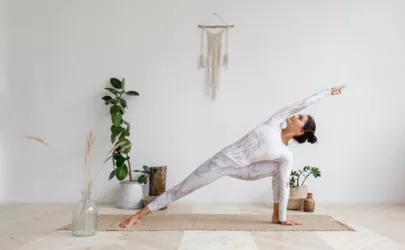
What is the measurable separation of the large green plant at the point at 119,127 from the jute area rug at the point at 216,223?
55cm

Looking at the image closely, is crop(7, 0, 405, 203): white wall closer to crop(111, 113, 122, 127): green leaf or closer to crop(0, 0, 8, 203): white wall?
crop(0, 0, 8, 203): white wall

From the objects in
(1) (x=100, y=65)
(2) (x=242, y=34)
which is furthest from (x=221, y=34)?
(1) (x=100, y=65)

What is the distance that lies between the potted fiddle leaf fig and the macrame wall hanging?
785 mm

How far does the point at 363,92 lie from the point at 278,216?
6.33ft

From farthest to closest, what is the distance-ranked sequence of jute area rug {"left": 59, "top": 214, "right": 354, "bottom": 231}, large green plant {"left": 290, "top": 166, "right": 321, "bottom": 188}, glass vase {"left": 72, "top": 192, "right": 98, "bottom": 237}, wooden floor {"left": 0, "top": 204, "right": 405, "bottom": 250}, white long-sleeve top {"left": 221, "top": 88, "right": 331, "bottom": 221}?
large green plant {"left": 290, "top": 166, "right": 321, "bottom": 188}
white long-sleeve top {"left": 221, "top": 88, "right": 331, "bottom": 221}
jute area rug {"left": 59, "top": 214, "right": 354, "bottom": 231}
glass vase {"left": 72, "top": 192, "right": 98, "bottom": 237}
wooden floor {"left": 0, "top": 204, "right": 405, "bottom": 250}

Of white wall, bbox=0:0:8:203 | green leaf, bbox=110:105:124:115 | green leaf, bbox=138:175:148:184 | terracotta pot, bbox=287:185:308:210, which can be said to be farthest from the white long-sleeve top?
white wall, bbox=0:0:8:203

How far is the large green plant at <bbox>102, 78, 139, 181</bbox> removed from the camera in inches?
163

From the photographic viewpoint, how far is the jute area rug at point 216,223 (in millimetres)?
3129

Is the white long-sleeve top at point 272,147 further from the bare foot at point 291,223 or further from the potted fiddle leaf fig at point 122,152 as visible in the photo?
the potted fiddle leaf fig at point 122,152

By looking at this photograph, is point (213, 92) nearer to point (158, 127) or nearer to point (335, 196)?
point (158, 127)

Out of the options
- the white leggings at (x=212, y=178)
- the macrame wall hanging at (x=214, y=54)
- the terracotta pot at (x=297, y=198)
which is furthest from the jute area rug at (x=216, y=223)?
the macrame wall hanging at (x=214, y=54)

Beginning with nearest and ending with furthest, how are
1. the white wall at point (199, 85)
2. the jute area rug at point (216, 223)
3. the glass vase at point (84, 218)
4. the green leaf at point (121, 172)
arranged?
the glass vase at point (84, 218) → the jute area rug at point (216, 223) → the green leaf at point (121, 172) → the white wall at point (199, 85)

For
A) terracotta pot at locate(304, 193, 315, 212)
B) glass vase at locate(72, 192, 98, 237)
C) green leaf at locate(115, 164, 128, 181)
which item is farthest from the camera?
green leaf at locate(115, 164, 128, 181)

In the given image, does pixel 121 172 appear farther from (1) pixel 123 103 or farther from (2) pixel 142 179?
(1) pixel 123 103
